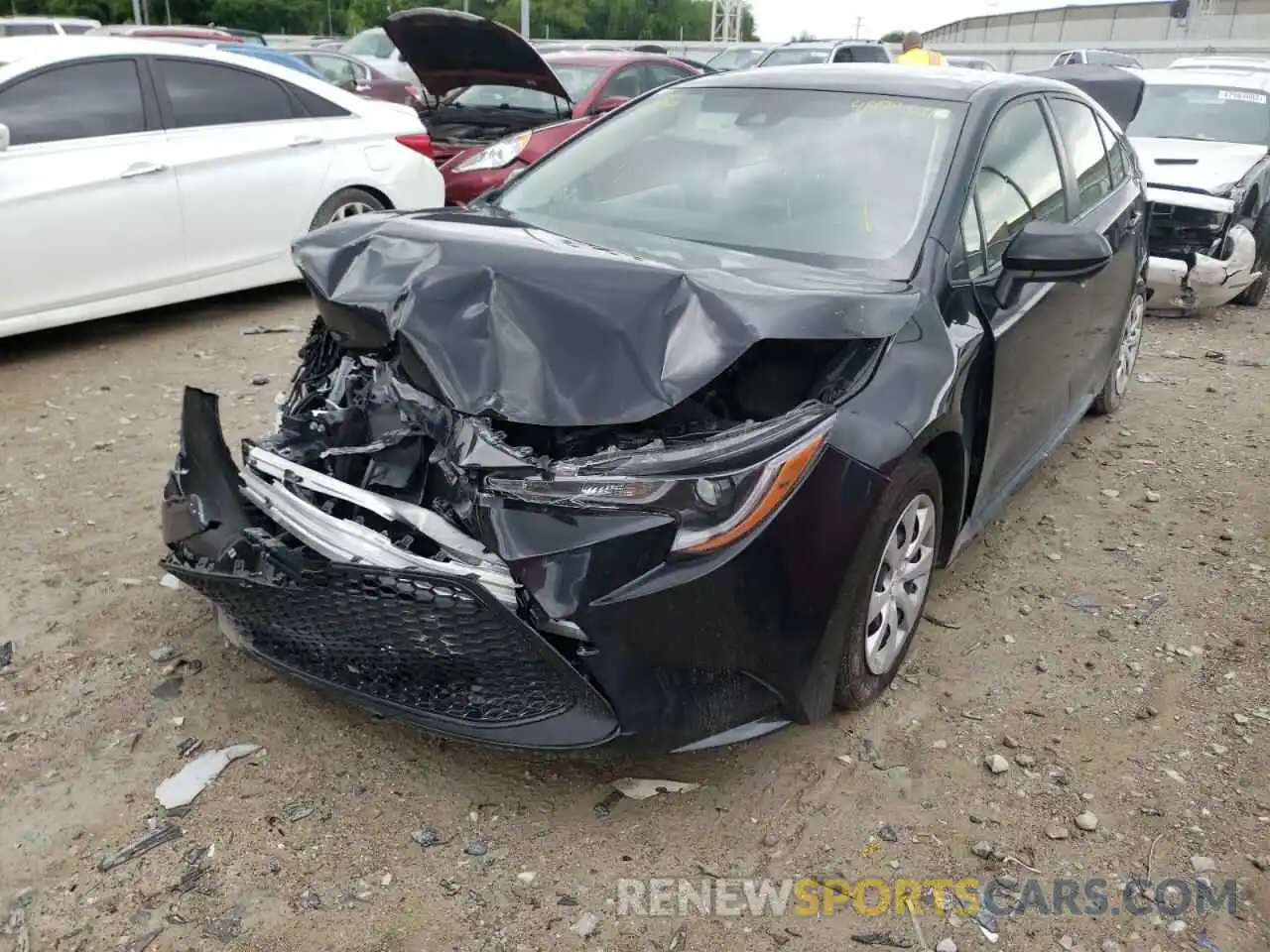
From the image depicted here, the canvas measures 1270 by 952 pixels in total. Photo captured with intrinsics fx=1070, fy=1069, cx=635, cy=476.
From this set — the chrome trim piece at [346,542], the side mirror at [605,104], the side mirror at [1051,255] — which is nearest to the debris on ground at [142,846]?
the chrome trim piece at [346,542]

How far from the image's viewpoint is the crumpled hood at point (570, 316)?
8.05 feet

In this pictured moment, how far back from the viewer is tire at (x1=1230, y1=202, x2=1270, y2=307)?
25.3ft

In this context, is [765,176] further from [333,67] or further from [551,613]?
[333,67]

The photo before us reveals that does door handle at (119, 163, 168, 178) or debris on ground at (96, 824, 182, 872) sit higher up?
door handle at (119, 163, 168, 178)

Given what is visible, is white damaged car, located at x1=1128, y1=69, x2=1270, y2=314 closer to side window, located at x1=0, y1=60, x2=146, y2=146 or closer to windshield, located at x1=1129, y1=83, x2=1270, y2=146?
windshield, located at x1=1129, y1=83, x2=1270, y2=146

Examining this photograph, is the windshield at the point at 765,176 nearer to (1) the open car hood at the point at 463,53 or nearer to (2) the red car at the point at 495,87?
(2) the red car at the point at 495,87

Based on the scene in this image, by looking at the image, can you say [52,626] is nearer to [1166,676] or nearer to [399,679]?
[399,679]

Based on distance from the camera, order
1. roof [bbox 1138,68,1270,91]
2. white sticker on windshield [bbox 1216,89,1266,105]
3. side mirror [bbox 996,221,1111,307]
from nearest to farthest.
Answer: side mirror [bbox 996,221,1111,307]
white sticker on windshield [bbox 1216,89,1266,105]
roof [bbox 1138,68,1270,91]

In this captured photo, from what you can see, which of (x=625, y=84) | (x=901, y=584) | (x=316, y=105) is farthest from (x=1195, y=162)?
Answer: (x=901, y=584)

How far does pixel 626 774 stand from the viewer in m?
2.77

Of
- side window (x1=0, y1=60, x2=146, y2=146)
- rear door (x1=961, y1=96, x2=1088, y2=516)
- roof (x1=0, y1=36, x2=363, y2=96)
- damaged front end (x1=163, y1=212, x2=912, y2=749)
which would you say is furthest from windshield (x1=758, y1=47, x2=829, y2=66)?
damaged front end (x1=163, y1=212, x2=912, y2=749)

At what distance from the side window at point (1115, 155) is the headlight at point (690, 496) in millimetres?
3276

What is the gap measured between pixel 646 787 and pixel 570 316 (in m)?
1.20

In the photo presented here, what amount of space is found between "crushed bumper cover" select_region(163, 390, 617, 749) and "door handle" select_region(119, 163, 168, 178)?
137 inches
